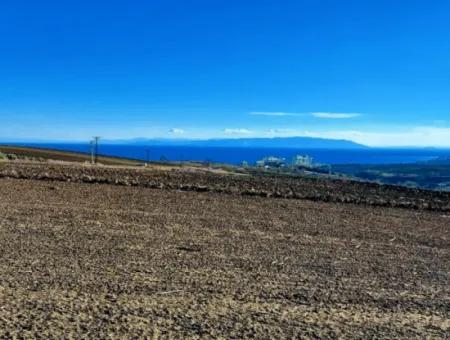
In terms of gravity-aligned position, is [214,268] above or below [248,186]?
below

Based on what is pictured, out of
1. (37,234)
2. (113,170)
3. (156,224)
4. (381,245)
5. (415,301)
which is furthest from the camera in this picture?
(113,170)

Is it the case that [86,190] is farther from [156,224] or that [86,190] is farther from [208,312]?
[208,312]

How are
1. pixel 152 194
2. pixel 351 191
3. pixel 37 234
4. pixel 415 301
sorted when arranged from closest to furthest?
pixel 415 301
pixel 37 234
pixel 152 194
pixel 351 191

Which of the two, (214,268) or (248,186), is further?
(248,186)

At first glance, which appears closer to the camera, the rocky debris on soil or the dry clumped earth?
the dry clumped earth

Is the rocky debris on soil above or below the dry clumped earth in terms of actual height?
above

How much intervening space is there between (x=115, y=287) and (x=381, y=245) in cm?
504

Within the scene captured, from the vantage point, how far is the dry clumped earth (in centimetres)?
505

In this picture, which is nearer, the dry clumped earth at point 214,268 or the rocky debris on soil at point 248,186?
the dry clumped earth at point 214,268

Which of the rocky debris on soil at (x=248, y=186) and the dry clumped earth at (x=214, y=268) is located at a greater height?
the rocky debris on soil at (x=248, y=186)

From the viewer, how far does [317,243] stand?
9133 mm

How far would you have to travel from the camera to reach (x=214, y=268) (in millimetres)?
7023

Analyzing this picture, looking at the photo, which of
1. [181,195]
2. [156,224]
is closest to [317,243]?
[156,224]

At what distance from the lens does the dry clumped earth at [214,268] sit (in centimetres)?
505
